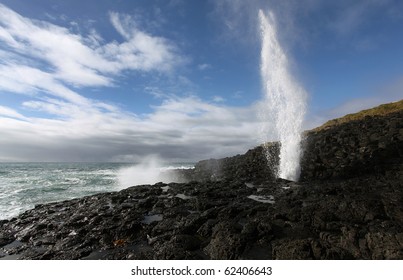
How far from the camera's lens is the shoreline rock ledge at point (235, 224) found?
883 centimetres

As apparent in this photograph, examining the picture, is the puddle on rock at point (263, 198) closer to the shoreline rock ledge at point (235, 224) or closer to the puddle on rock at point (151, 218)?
the shoreline rock ledge at point (235, 224)

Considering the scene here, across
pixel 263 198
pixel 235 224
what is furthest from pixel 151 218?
pixel 263 198

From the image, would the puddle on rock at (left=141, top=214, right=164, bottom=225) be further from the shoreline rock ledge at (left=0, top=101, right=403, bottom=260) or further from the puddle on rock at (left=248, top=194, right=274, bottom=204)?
the puddle on rock at (left=248, top=194, right=274, bottom=204)

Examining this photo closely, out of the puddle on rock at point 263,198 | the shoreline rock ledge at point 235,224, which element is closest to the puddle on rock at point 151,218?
the shoreline rock ledge at point 235,224

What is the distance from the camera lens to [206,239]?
10602mm

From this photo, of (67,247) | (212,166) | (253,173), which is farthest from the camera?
(212,166)

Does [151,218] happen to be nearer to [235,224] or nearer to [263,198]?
[235,224]

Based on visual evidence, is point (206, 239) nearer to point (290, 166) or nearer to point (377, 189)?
point (377, 189)

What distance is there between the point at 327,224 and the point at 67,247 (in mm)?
10593

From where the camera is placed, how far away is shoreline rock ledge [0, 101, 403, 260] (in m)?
8.83

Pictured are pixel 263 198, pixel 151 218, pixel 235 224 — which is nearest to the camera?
pixel 235 224

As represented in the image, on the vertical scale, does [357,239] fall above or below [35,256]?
above

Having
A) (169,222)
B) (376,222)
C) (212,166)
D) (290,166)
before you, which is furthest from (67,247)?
(212,166)

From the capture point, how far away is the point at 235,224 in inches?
437
